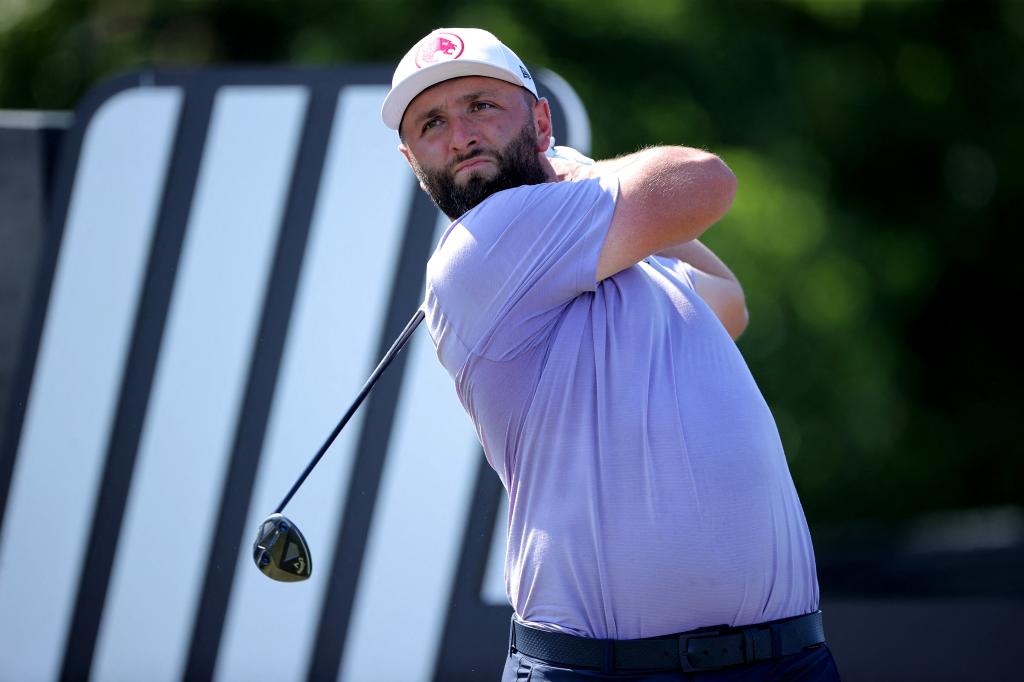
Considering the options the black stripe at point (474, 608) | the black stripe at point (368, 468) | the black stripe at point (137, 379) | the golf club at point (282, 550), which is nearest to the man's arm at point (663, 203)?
the golf club at point (282, 550)

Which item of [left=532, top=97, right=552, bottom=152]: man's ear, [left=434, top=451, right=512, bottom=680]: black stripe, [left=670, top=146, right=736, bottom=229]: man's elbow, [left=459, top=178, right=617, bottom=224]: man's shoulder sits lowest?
[left=434, top=451, right=512, bottom=680]: black stripe

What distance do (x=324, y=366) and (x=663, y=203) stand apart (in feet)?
8.22

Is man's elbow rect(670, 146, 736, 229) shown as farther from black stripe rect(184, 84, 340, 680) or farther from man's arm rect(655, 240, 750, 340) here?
black stripe rect(184, 84, 340, 680)

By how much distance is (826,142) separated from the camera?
13258mm

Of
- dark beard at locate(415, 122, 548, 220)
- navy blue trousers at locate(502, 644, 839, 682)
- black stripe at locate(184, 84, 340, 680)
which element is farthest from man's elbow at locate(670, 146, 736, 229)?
black stripe at locate(184, 84, 340, 680)

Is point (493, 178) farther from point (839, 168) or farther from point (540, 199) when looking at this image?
point (839, 168)

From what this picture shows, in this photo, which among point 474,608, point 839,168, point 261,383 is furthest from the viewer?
point 839,168

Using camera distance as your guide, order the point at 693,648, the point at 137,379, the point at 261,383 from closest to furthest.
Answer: the point at 693,648
the point at 261,383
the point at 137,379

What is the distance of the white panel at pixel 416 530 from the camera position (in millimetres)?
4621

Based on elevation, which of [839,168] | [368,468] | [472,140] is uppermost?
[839,168]

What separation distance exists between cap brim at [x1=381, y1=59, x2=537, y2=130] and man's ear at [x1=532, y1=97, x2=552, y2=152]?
0.09m

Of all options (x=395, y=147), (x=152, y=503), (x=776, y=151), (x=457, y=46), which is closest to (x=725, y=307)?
(x=457, y=46)

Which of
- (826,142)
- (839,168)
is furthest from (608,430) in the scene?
(839,168)

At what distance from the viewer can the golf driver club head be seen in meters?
2.78
